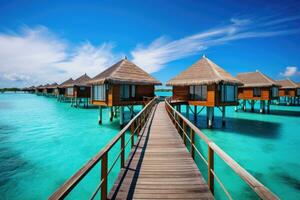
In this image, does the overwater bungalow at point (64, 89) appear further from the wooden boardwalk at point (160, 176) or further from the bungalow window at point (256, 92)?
the wooden boardwalk at point (160, 176)

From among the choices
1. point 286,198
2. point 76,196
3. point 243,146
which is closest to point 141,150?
point 76,196

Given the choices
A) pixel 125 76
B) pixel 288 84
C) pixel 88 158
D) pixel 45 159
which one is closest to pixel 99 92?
pixel 125 76

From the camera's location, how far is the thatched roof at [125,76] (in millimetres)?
16411

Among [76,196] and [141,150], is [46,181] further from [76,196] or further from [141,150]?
[141,150]

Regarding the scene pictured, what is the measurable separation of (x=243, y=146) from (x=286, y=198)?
6.35 meters

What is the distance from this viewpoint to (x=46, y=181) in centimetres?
761

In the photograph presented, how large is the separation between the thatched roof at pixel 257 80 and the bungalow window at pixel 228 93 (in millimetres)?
11807

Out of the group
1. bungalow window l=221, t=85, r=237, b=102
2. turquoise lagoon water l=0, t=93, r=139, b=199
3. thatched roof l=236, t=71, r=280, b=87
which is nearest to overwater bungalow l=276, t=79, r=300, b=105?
thatched roof l=236, t=71, r=280, b=87

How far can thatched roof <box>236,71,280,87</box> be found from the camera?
27000 mm

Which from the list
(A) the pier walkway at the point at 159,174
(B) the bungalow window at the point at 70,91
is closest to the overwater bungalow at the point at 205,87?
(A) the pier walkway at the point at 159,174

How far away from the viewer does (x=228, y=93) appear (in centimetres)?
1794

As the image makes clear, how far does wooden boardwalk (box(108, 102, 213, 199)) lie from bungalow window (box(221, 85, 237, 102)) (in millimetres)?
12737

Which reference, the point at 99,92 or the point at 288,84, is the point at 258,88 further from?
the point at 99,92

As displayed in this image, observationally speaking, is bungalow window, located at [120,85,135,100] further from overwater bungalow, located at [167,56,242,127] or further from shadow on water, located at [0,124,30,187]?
shadow on water, located at [0,124,30,187]
